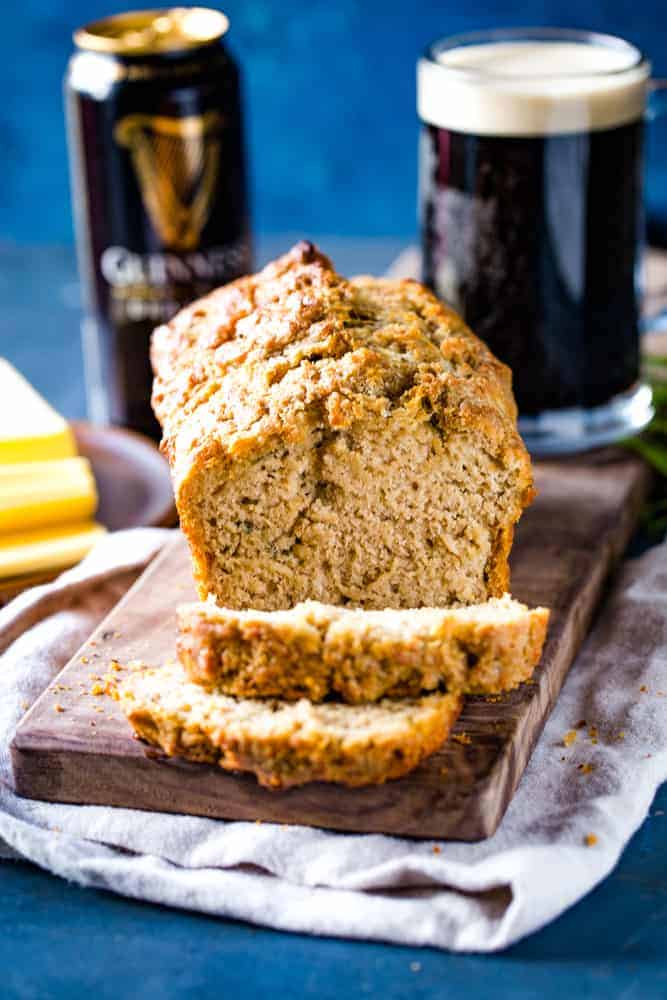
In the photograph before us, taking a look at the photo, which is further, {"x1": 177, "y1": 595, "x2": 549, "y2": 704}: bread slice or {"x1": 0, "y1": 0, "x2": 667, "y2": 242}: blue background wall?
{"x1": 0, "y1": 0, "x2": 667, "y2": 242}: blue background wall

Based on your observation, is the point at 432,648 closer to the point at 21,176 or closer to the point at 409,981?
the point at 409,981

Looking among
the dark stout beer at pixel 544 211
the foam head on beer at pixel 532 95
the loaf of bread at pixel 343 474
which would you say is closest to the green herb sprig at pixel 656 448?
the dark stout beer at pixel 544 211

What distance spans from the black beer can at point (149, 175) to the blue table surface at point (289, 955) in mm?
1952

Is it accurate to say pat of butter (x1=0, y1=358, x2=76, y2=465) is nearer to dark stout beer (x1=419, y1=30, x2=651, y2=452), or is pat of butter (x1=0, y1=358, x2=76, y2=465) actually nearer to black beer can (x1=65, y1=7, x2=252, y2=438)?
black beer can (x1=65, y1=7, x2=252, y2=438)

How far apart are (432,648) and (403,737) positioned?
0.54 ft

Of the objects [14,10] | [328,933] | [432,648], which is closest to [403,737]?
[432,648]

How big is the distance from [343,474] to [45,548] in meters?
1.02

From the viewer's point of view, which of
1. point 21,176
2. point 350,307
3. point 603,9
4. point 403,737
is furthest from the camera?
point 21,176

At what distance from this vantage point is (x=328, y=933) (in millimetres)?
2303

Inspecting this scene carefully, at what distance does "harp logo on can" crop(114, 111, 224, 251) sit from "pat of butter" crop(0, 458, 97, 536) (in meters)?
0.83

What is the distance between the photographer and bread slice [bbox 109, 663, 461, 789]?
238 cm

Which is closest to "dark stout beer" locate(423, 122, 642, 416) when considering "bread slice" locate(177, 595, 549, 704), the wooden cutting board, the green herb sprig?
the green herb sprig

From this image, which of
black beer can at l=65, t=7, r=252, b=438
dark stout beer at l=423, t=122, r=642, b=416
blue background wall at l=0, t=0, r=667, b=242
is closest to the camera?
dark stout beer at l=423, t=122, r=642, b=416

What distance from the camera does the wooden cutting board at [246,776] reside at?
7.98ft
